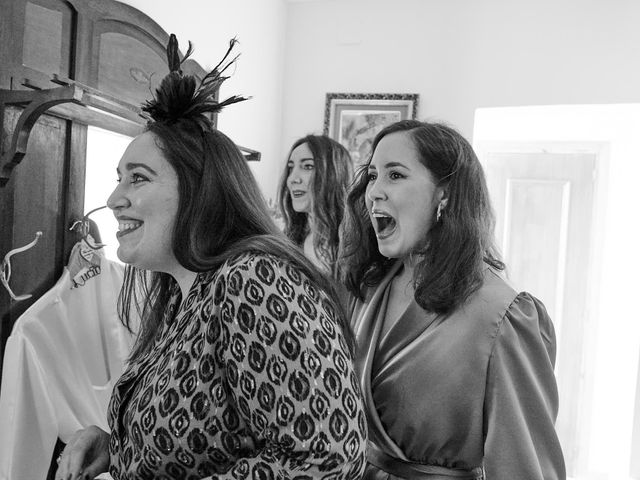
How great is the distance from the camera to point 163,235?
1.05 metres

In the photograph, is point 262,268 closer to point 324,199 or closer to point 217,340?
point 217,340

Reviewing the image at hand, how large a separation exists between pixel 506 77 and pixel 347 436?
277 centimetres

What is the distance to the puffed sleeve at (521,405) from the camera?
116 centimetres

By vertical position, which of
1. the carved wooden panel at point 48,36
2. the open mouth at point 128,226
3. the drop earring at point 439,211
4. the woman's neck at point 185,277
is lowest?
the woman's neck at point 185,277

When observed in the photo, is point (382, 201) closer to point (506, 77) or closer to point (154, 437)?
point (154, 437)

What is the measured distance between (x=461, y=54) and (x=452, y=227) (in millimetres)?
2221

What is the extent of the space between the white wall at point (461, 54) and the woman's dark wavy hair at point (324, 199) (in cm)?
106

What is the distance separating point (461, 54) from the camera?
3.29 m

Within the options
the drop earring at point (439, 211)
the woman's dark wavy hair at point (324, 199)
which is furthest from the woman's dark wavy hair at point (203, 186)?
the woman's dark wavy hair at point (324, 199)

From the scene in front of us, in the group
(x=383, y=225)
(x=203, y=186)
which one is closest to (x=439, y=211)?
(x=383, y=225)

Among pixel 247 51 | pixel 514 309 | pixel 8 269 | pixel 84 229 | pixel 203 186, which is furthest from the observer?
pixel 247 51

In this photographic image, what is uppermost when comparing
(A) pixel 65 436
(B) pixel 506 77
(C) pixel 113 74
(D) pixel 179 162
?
(B) pixel 506 77

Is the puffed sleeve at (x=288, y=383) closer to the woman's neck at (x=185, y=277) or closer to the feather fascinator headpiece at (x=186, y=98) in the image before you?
the woman's neck at (x=185, y=277)

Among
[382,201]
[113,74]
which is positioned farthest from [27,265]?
[382,201]
